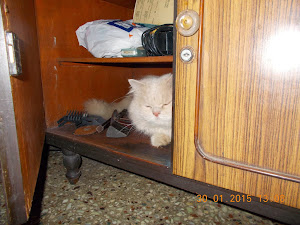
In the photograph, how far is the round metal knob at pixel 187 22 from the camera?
0.64 meters

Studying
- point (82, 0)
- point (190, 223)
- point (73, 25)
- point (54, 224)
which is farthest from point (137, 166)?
point (82, 0)

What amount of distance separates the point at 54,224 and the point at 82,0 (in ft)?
4.98

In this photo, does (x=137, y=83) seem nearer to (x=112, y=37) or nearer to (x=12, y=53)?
(x=112, y=37)

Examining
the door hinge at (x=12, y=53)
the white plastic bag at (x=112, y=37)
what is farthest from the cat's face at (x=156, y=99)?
the door hinge at (x=12, y=53)

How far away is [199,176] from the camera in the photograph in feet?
2.47

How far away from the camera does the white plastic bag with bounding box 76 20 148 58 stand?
1319mm

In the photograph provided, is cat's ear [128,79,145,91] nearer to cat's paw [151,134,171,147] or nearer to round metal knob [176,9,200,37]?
cat's paw [151,134,171,147]

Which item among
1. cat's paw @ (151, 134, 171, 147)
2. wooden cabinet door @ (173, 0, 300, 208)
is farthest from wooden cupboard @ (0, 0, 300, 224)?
cat's paw @ (151, 134, 171, 147)

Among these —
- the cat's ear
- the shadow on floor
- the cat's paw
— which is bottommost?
the shadow on floor

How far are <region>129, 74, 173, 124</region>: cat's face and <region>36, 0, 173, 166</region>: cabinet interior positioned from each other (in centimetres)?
14

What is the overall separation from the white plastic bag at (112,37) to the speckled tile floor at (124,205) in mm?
931

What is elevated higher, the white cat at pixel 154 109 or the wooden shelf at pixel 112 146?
the white cat at pixel 154 109

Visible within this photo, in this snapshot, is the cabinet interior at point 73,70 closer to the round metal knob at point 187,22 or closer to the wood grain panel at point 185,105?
the wood grain panel at point 185,105

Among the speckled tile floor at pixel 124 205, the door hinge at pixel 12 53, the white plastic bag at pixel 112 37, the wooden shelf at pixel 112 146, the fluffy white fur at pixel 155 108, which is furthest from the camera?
the white plastic bag at pixel 112 37
